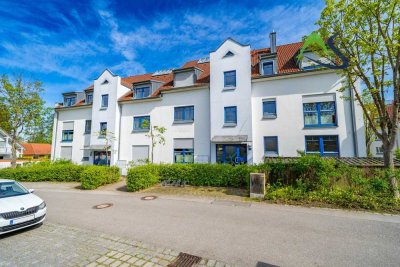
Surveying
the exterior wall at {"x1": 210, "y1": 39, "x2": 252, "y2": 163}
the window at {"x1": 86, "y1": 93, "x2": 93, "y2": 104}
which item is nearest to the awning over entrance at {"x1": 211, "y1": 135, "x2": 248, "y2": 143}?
the exterior wall at {"x1": 210, "y1": 39, "x2": 252, "y2": 163}

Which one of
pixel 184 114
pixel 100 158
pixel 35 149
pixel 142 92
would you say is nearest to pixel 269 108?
pixel 184 114

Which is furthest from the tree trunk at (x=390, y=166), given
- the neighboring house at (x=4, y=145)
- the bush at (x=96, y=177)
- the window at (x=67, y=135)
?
the neighboring house at (x=4, y=145)

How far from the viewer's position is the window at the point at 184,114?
1945 cm

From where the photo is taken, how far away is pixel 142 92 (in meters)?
22.3

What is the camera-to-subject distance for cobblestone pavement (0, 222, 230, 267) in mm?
4188

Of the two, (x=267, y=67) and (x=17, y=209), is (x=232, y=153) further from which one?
(x=17, y=209)

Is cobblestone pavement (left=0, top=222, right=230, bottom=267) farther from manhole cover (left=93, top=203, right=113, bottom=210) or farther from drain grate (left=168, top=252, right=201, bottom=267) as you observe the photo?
manhole cover (left=93, top=203, right=113, bottom=210)

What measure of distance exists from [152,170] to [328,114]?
1373cm

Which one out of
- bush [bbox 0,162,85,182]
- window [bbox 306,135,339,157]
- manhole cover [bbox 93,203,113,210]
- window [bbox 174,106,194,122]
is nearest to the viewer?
manhole cover [bbox 93,203,113,210]

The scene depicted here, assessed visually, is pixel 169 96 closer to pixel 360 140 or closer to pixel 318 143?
pixel 318 143

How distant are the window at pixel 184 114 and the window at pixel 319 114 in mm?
9758

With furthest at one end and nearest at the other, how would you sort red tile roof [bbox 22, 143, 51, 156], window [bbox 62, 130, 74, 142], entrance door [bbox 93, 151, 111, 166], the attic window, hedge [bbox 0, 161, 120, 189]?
red tile roof [bbox 22, 143, 51, 156], window [bbox 62, 130, 74, 142], entrance door [bbox 93, 151, 111, 166], the attic window, hedge [bbox 0, 161, 120, 189]

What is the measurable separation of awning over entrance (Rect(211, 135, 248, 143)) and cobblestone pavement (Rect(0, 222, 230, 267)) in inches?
486

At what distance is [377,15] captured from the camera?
29.2 feet
